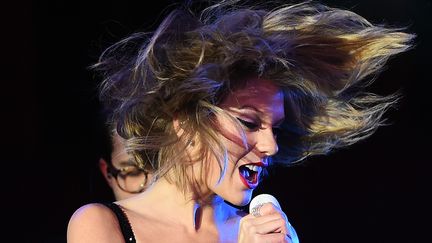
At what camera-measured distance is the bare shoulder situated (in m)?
1.46

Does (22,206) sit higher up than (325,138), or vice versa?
(325,138)

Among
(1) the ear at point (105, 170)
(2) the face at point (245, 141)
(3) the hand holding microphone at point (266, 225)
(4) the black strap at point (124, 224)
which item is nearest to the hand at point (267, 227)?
(3) the hand holding microphone at point (266, 225)

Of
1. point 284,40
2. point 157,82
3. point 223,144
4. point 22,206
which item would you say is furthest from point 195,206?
point 22,206

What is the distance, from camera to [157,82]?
1.57 meters

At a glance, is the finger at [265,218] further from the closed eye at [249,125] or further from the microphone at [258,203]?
the closed eye at [249,125]

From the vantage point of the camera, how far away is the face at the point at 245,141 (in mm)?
1532

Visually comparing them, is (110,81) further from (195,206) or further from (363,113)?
(363,113)

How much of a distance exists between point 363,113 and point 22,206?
4.10 ft

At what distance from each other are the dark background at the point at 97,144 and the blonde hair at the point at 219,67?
700 mm

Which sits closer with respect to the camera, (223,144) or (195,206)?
(223,144)

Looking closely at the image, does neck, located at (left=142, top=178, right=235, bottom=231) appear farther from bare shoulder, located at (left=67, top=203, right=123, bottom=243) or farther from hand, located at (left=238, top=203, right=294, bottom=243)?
hand, located at (left=238, top=203, right=294, bottom=243)

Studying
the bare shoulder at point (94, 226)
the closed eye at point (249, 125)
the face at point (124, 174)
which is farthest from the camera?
the face at point (124, 174)

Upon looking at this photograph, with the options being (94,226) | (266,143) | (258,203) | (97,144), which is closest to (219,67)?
(266,143)

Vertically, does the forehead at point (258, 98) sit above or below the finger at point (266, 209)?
above
